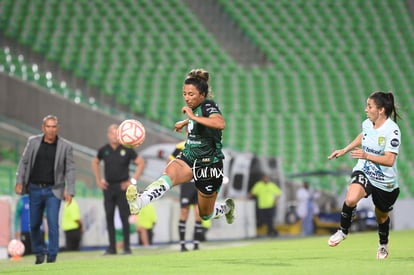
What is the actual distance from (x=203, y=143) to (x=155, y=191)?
0.84 meters

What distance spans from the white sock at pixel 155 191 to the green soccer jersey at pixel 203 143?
17.3 inches

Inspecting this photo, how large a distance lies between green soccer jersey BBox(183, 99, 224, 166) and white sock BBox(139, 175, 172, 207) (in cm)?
44

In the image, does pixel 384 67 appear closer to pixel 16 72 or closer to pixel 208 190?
pixel 16 72

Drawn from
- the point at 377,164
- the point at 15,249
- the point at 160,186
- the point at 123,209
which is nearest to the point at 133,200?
the point at 160,186

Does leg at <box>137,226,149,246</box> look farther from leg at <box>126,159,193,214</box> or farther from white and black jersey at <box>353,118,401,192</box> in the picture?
white and black jersey at <box>353,118,401,192</box>

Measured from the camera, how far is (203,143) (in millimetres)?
10445

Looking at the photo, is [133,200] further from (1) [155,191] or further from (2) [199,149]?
(2) [199,149]

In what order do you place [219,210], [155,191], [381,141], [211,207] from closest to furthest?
[155,191]
[381,141]
[211,207]
[219,210]

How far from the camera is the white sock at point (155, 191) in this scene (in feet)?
32.3

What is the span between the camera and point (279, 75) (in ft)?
117

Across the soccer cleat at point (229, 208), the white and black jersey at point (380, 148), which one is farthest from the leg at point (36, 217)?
the white and black jersey at point (380, 148)

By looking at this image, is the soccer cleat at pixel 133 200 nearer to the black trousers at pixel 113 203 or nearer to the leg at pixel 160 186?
the leg at pixel 160 186

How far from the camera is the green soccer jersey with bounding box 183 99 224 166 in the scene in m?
10.4

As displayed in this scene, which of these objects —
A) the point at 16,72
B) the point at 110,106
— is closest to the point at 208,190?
the point at 16,72
